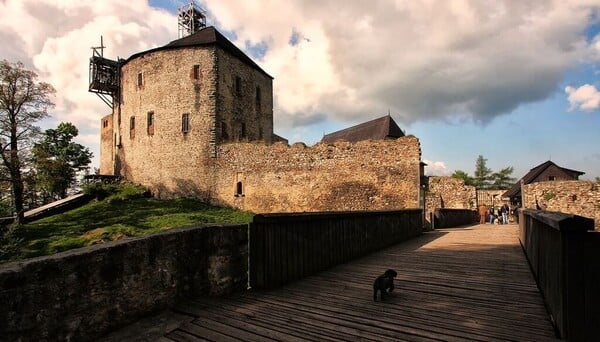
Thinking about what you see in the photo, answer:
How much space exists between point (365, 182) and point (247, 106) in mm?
12279

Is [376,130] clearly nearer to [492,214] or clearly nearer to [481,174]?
[492,214]

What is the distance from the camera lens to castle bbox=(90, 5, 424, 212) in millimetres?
20734

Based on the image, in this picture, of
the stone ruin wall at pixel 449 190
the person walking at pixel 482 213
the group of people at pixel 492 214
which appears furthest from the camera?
the person walking at pixel 482 213

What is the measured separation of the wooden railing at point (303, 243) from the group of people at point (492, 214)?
1856 centimetres

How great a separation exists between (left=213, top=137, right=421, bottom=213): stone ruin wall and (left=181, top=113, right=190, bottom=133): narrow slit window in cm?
301

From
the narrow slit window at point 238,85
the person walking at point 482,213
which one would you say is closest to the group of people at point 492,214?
the person walking at point 482,213

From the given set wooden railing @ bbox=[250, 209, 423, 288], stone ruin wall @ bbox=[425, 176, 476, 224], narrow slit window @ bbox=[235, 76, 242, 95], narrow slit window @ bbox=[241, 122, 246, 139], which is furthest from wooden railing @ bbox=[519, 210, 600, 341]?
narrow slit window @ bbox=[235, 76, 242, 95]

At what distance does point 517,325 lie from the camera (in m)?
3.22

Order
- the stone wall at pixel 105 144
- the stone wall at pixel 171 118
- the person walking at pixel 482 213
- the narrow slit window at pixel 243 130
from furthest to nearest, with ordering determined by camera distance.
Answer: the stone wall at pixel 105 144, the narrow slit window at pixel 243 130, the stone wall at pixel 171 118, the person walking at pixel 482 213

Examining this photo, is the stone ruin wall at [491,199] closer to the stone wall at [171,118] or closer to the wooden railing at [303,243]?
the stone wall at [171,118]

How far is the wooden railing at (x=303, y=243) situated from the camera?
4.52 m

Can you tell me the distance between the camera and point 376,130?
29.8m

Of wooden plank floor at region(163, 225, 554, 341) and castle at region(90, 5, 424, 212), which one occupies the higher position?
castle at region(90, 5, 424, 212)

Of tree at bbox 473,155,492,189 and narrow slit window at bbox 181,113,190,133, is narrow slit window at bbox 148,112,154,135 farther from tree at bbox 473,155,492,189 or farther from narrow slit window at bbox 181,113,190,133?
tree at bbox 473,155,492,189
